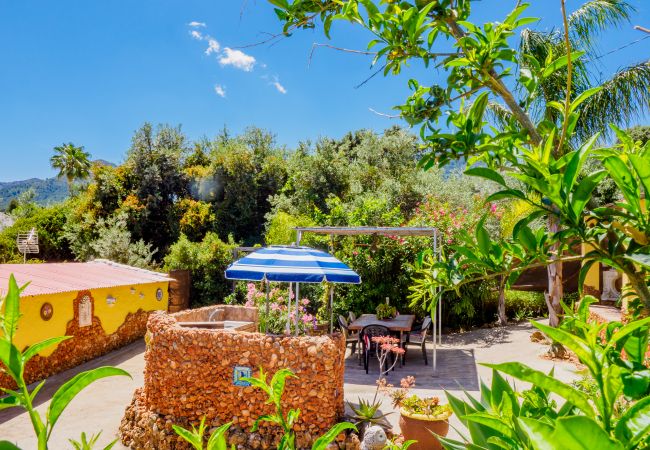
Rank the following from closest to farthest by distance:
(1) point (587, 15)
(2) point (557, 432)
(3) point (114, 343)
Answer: (2) point (557, 432)
(1) point (587, 15)
(3) point (114, 343)

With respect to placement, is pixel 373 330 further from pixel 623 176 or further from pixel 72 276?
pixel 623 176

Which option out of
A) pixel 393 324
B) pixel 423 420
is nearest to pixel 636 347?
pixel 423 420

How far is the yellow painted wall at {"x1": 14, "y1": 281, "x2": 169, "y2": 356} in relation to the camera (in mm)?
10234

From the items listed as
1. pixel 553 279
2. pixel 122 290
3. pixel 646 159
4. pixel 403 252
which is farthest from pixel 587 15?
pixel 122 290

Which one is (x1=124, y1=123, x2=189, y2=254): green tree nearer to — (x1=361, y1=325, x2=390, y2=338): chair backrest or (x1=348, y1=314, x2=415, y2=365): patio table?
(x1=348, y1=314, x2=415, y2=365): patio table

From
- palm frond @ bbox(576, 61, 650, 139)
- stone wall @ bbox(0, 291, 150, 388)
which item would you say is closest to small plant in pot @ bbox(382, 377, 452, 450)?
palm frond @ bbox(576, 61, 650, 139)

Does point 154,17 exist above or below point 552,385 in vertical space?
above

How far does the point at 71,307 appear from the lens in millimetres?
11898

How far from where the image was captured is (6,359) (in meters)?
0.61

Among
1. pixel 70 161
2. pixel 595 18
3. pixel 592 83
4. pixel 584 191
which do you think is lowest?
pixel 584 191

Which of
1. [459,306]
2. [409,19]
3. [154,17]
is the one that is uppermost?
[154,17]

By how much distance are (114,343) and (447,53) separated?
14.8 metres

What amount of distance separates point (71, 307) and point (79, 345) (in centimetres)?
111

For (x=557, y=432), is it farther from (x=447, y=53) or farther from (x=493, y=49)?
(x=447, y=53)
